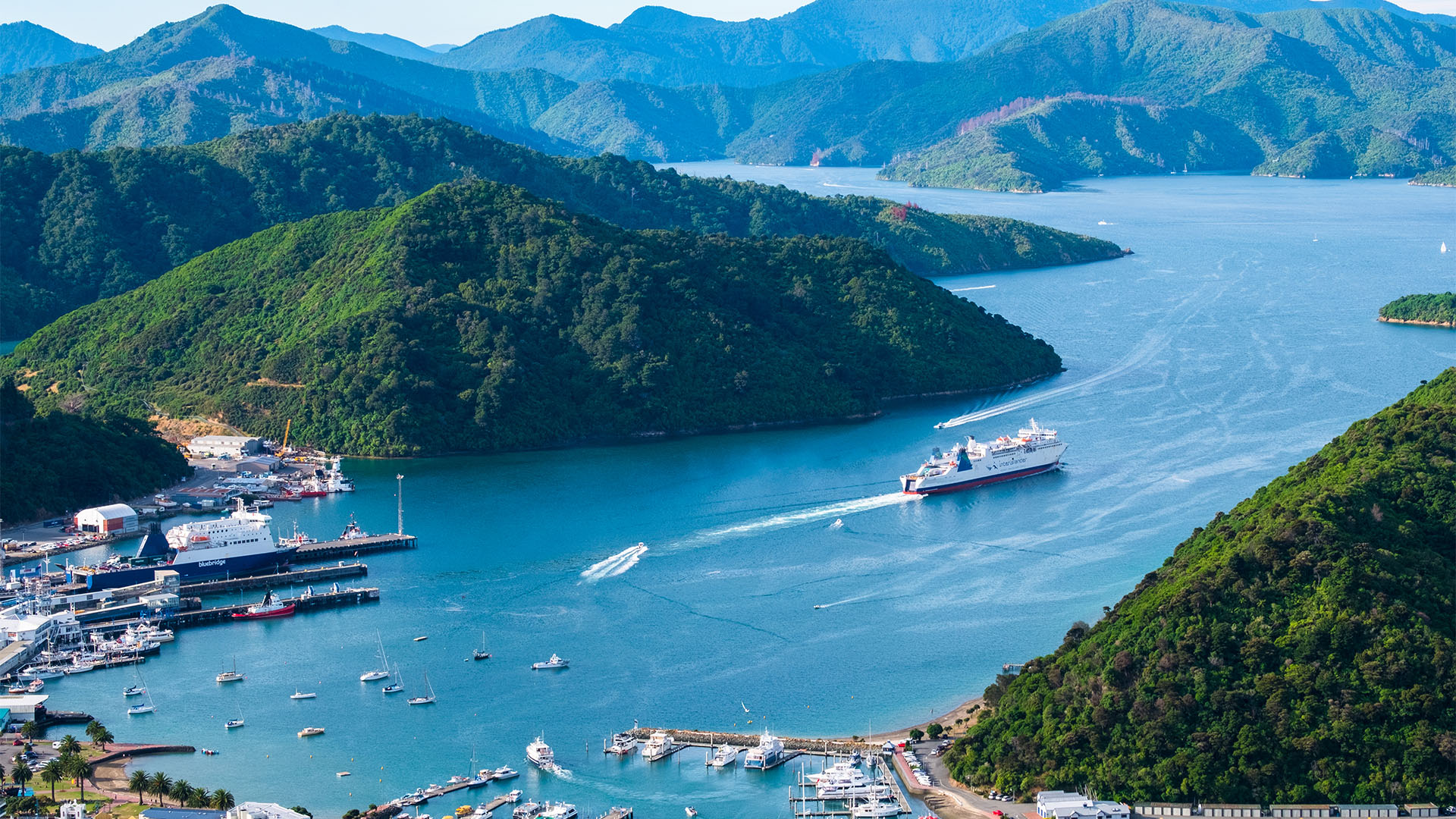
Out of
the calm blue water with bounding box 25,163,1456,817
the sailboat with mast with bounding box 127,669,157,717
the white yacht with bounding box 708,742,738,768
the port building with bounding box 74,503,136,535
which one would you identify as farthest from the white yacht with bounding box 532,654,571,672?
the port building with bounding box 74,503,136,535

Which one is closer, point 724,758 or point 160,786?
point 160,786

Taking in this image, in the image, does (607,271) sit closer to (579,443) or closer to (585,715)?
(579,443)

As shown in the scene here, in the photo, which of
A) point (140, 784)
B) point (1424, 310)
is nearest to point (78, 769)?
point (140, 784)

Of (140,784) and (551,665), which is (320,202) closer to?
(551,665)

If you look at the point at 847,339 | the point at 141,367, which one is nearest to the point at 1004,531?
the point at 847,339

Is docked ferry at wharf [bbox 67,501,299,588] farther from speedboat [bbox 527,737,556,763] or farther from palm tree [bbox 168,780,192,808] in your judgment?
speedboat [bbox 527,737,556,763]

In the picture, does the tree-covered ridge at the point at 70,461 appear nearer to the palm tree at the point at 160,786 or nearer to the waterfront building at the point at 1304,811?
the palm tree at the point at 160,786
